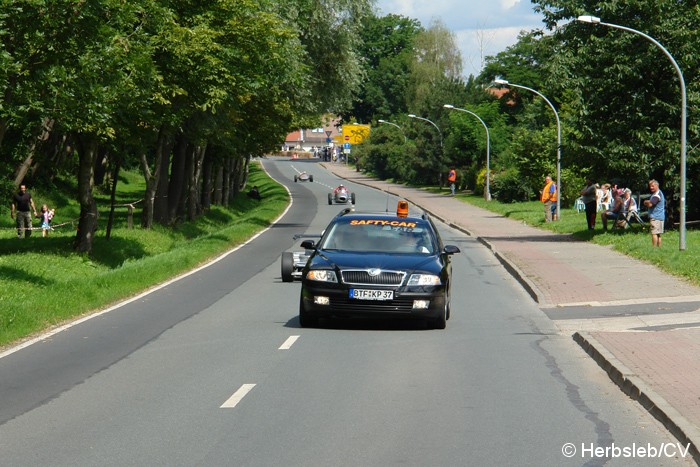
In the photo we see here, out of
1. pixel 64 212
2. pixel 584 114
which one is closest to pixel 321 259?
pixel 584 114

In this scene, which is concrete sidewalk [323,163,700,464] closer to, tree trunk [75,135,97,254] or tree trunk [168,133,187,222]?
tree trunk [75,135,97,254]

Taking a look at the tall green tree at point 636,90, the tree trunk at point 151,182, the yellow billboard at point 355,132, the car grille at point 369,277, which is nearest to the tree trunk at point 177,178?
the tree trunk at point 151,182

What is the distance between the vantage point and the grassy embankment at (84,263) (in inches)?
684

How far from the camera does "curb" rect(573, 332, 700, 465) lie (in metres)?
8.35

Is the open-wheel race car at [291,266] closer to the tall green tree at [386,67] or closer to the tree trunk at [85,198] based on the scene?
the tree trunk at [85,198]

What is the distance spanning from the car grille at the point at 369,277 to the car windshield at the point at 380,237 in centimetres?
114

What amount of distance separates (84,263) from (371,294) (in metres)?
15.7

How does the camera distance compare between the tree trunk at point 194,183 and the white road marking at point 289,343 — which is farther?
the tree trunk at point 194,183

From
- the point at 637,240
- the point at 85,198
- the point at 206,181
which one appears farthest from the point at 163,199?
the point at 637,240

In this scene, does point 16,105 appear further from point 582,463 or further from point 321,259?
point 582,463

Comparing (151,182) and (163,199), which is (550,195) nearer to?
(163,199)

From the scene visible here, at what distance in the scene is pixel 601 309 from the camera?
61.4 ft

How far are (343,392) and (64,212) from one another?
46.7 meters

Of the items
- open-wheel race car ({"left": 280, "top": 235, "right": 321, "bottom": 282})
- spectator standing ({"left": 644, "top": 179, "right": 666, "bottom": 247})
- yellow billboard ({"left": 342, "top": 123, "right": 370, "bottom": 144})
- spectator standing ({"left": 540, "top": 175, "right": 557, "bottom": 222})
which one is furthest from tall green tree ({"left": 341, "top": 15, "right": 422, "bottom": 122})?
open-wheel race car ({"left": 280, "top": 235, "right": 321, "bottom": 282})
